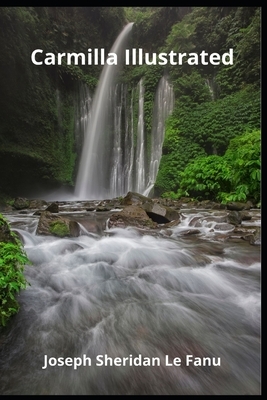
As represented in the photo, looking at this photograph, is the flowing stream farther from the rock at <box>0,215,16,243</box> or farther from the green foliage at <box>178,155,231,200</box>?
the green foliage at <box>178,155,231,200</box>

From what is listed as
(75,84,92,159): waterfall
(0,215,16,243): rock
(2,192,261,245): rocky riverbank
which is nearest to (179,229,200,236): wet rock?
(2,192,261,245): rocky riverbank

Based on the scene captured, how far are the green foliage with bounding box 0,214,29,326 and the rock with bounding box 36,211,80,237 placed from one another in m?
1.75

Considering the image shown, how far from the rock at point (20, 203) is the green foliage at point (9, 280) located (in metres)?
3.25

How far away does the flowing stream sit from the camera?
155 cm

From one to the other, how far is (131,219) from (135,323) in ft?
9.24

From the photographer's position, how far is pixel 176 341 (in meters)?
1.84

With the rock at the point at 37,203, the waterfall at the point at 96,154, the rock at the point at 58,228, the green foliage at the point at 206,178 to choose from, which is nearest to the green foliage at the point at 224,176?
the green foliage at the point at 206,178

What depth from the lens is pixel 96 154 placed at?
8156 millimetres

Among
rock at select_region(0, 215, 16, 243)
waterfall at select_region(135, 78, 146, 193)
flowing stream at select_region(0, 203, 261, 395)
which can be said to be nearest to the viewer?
flowing stream at select_region(0, 203, 261, 395)

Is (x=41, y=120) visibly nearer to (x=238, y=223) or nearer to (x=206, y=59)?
(x=206, y=59)

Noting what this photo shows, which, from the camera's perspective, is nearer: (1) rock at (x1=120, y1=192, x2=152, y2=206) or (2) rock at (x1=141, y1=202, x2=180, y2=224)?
(2) rock at (x1=141, y1=202, x2=180, y2=224)

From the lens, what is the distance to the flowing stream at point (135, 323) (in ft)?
5.08

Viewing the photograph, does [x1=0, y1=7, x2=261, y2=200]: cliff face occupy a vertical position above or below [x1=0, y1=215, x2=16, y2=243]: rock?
above

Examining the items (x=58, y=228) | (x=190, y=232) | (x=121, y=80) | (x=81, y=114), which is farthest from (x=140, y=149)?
(x=58, y=228)
